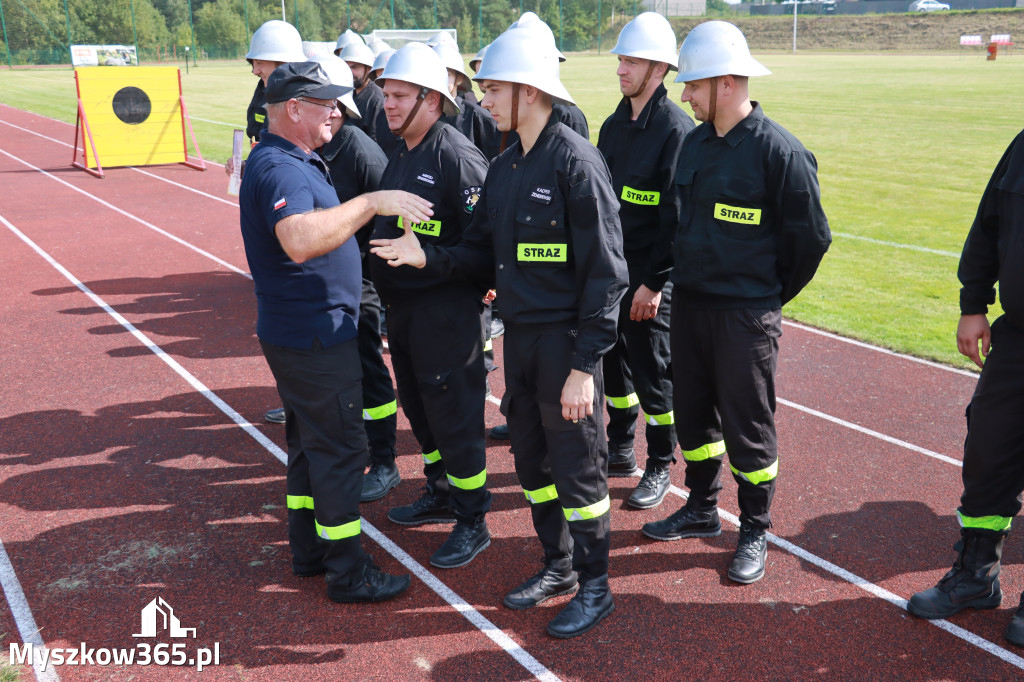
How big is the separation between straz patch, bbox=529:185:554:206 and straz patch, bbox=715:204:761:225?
96 centimetres

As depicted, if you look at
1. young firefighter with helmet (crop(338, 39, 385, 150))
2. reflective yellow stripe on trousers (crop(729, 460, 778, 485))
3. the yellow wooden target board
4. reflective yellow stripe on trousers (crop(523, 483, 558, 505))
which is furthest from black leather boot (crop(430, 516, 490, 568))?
the yellow wooden target board

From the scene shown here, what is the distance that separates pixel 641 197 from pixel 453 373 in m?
1.55

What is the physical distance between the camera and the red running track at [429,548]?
370cm

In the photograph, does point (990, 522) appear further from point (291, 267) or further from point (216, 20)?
point (216, 20)

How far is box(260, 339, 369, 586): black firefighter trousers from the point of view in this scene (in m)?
3.92

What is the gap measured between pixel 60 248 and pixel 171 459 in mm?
7684

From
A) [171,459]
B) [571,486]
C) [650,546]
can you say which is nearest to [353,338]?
[571,486]

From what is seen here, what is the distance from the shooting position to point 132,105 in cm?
1938

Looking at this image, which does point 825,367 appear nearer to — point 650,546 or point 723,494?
point 723,494

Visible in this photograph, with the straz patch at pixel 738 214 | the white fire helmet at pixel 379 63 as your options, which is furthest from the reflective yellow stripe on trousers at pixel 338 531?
the white fire helmet at pixel 379 63

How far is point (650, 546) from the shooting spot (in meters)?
4.64

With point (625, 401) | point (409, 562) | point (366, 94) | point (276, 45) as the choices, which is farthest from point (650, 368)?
point (276, 45)

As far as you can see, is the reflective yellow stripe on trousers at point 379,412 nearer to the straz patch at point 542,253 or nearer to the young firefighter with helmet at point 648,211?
the young firefighter with helmet at point 648,211

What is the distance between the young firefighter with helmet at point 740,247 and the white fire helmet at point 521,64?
0.70m
